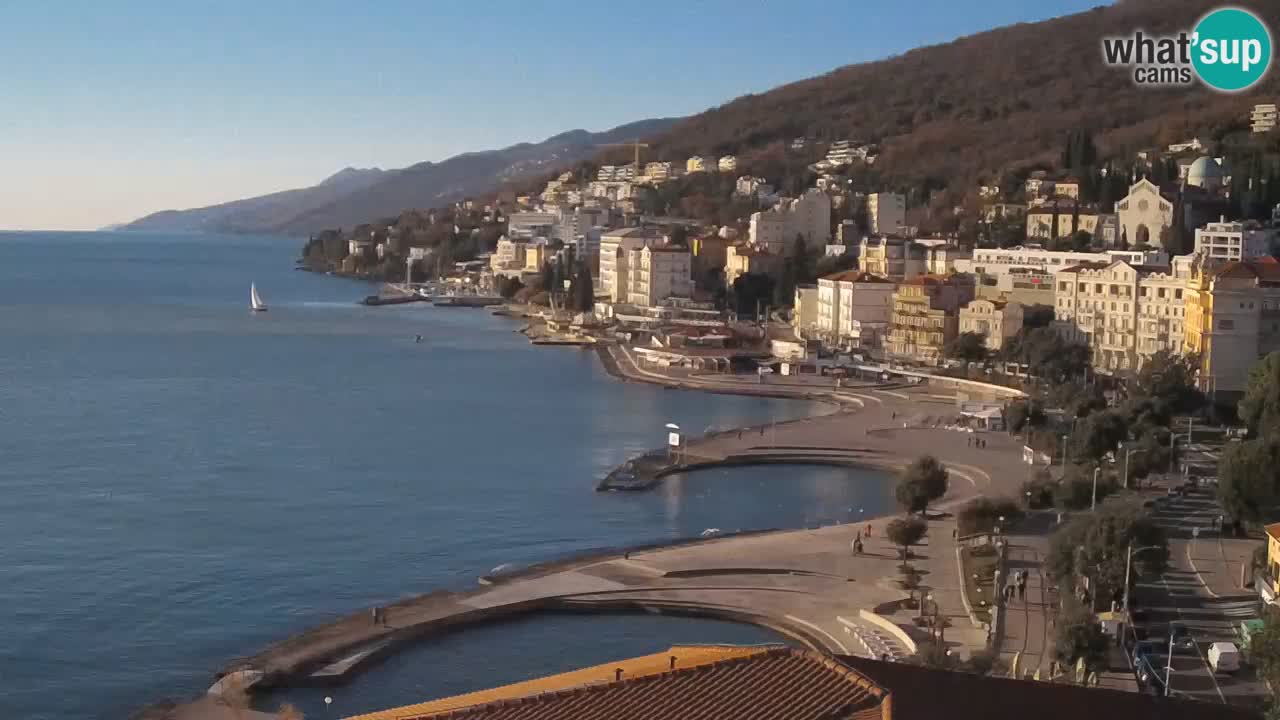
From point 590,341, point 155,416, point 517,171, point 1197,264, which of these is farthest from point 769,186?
Result: point 517,171

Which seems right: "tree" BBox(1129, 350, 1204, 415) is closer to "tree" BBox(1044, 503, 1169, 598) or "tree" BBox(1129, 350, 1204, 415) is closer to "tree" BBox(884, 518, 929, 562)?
"tree" BBox(884, 518, 929, 562)

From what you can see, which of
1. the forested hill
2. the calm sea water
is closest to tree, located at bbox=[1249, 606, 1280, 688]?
the calm sea water

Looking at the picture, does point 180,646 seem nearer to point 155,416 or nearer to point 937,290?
point 155,416

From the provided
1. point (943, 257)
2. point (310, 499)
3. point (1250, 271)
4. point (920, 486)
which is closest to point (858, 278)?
point (943, 257)

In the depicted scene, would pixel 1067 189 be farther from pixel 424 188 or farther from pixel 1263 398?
pixel 424 188

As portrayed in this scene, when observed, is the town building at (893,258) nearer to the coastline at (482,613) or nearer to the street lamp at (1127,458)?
the street lamp at (1127,458)
